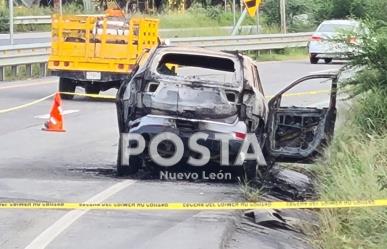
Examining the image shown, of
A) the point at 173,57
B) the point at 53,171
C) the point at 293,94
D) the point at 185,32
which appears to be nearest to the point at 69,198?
the point at 53,171

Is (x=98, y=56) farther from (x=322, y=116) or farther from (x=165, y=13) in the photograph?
(x=165, y=13)

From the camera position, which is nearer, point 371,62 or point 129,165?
point 129,165

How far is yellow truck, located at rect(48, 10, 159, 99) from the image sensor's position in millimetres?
19469

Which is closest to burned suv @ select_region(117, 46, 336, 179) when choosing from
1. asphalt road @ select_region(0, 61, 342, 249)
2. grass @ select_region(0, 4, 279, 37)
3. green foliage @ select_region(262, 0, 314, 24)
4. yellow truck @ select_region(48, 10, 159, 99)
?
asphalt road @ select_region(0, 61, 342, 249)

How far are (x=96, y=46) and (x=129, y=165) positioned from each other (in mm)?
9029

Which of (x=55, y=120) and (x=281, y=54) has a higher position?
(x=55, y=120)

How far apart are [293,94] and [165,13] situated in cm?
3973

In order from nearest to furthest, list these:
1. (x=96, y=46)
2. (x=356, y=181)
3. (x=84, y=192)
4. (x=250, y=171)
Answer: (x=356, y=181)
(x=84, y=192)
(x=250, y=171)
(x=96, y=46)

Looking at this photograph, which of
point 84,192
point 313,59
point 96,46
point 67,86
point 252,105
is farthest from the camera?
point 313,59

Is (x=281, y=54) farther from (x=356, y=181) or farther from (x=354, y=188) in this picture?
(x=354, y=188)

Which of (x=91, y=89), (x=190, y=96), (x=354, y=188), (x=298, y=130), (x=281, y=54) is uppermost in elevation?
(x=190, y=96)

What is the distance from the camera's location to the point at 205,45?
107ft

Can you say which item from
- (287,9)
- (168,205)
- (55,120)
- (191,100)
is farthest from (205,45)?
(168,205)

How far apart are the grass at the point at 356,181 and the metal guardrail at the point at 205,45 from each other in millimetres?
14082
